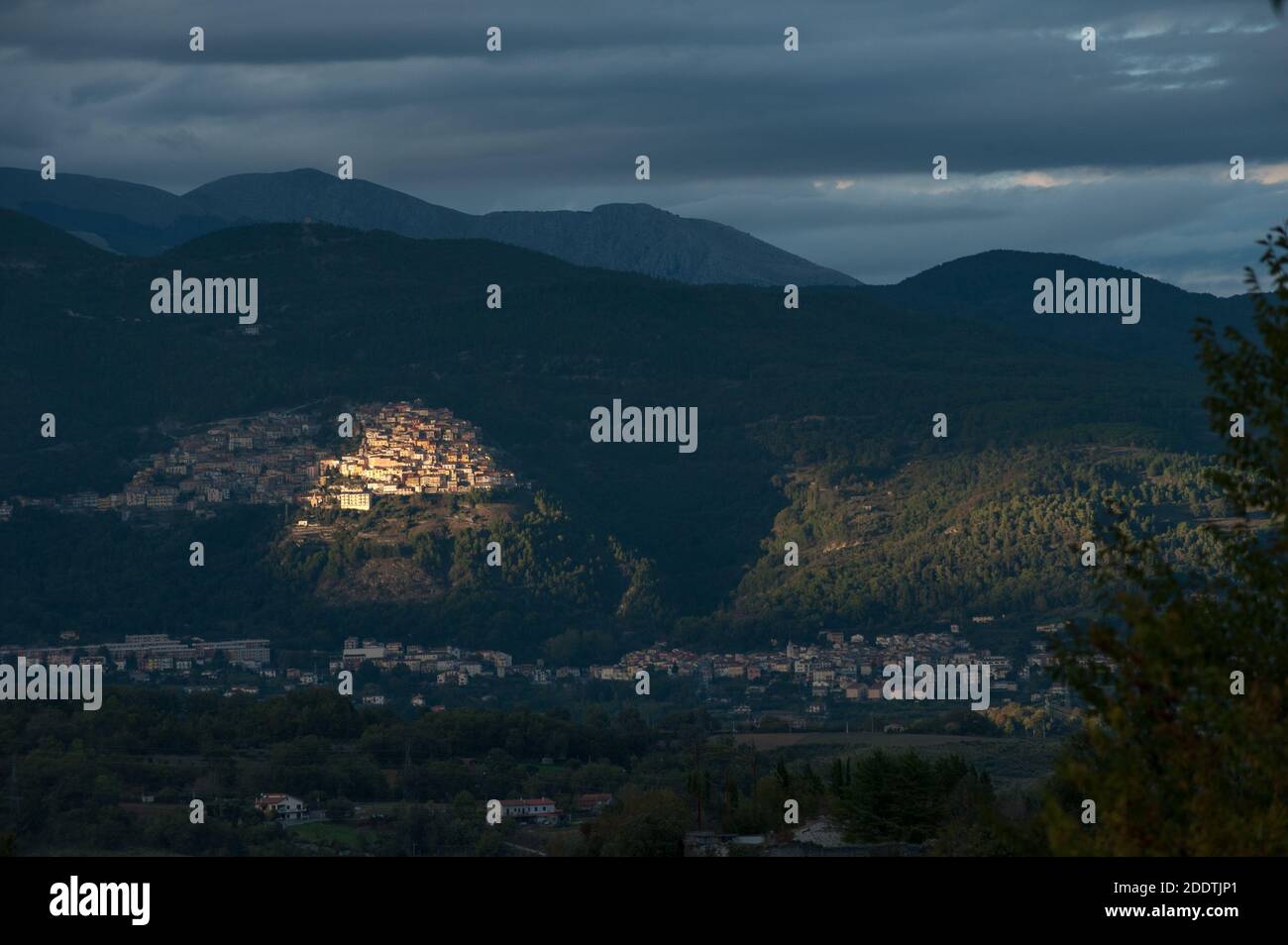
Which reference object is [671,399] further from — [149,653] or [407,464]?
[149,653]

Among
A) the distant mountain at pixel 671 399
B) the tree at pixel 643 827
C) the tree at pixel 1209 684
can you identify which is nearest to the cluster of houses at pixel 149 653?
the distant mountain at pixel 671 399

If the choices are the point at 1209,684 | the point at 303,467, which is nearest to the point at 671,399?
the point at 303,467

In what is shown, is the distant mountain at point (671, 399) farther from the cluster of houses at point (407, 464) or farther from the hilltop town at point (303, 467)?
the cluster of houses at point (407, 464)

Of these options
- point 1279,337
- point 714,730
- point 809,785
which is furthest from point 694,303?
point 1279,337

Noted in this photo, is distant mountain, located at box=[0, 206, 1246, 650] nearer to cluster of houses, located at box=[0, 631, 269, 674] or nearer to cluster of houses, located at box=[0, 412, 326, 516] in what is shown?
cluster of houses, located at box=[0, 412, 326, 516]

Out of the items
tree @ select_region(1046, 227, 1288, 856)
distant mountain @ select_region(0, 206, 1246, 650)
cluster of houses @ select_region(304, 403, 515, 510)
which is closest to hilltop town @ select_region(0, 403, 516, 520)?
cluster of houses @ select_region(304, 403, 515, 510)
